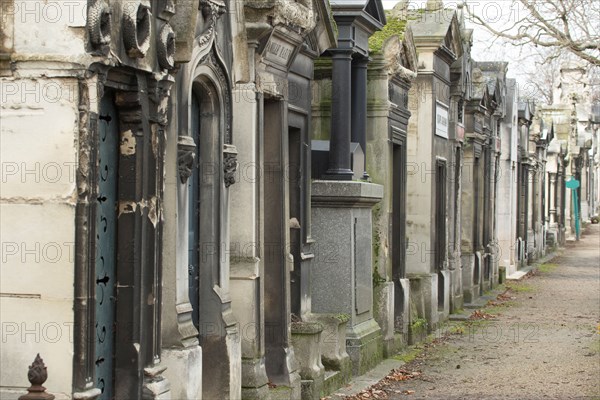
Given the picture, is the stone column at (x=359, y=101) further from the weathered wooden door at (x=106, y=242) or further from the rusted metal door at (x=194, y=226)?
the weathered wooden door at (x=106, y=242)

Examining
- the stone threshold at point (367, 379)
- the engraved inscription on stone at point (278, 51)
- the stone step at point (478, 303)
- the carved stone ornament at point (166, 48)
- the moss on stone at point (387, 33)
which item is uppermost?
the moss on stone at point (387, 33)

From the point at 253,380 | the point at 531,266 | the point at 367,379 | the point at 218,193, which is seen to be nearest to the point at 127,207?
the point at 218,193

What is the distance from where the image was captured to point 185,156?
8234mm

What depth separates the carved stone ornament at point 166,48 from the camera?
24.6ft

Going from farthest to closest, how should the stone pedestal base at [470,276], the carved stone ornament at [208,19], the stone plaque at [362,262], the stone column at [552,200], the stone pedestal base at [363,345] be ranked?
the stone column at [552,200] < the stone pedestal base at [470,276] < the stone plaque at [362,262] < the stone pedestal base at [363,345] < the carved stone ornament at [208,19]

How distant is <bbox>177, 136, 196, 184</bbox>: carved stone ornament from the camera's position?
8.20m

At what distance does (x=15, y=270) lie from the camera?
662 cm

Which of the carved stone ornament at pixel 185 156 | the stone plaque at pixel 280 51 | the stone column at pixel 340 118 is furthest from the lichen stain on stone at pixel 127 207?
the stone column at pixel 340 118

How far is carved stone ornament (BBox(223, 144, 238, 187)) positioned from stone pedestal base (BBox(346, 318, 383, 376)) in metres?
4.07

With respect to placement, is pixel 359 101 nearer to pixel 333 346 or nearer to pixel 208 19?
pixel 333 346

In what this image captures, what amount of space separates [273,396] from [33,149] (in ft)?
13.6

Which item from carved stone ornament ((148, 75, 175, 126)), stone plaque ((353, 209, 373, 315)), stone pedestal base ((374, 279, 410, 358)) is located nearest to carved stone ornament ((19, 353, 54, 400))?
carved stone ornament ((148, 75, 175, 126))

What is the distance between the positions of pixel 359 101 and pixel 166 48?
20.6ft

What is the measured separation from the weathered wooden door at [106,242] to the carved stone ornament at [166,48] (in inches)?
16.4
